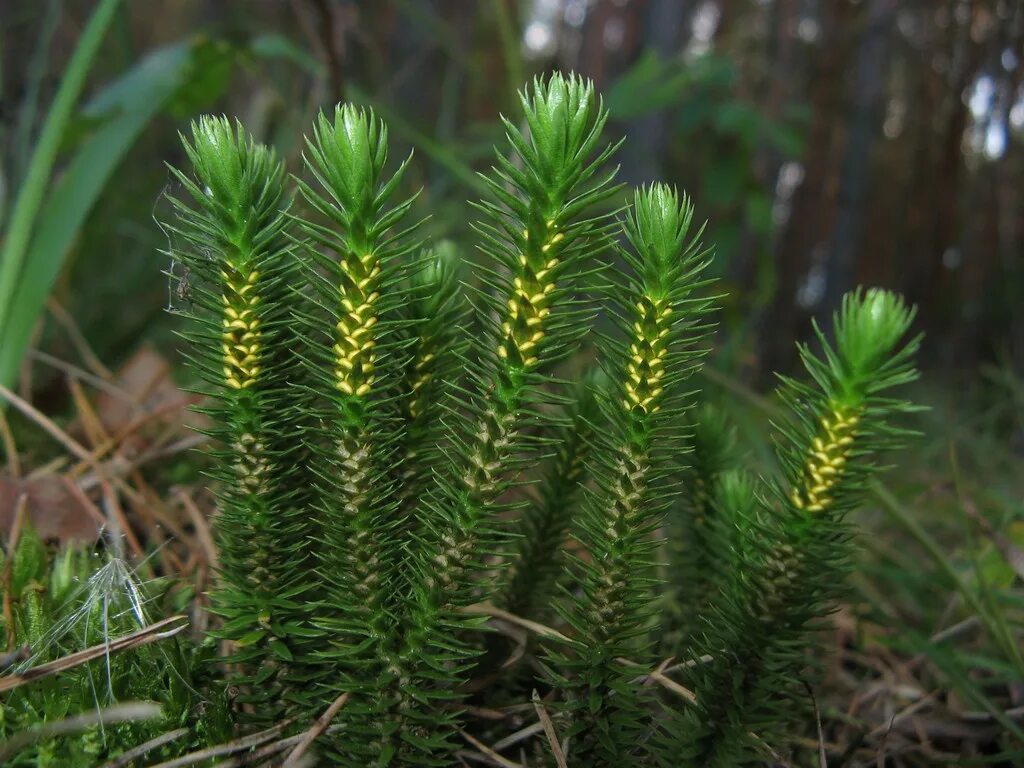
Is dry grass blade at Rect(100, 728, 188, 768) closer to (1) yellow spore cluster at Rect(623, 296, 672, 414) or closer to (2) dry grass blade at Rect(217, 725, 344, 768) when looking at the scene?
(2) dry grass blade at Rect(217, 725, 344, 768)

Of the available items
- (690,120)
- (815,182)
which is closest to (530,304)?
(690,120)

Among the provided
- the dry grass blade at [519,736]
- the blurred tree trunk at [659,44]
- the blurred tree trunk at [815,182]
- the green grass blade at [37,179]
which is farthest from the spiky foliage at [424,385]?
the blurred tree trunk at [815,182]

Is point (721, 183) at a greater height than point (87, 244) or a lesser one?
greater

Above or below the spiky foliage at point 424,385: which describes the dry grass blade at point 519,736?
below

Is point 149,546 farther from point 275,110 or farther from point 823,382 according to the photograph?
point 275,110

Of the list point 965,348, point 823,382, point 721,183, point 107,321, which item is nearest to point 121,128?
point 107,321

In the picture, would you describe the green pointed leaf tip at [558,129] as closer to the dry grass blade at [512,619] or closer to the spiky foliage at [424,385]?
the spiky foliage at [424,385]
